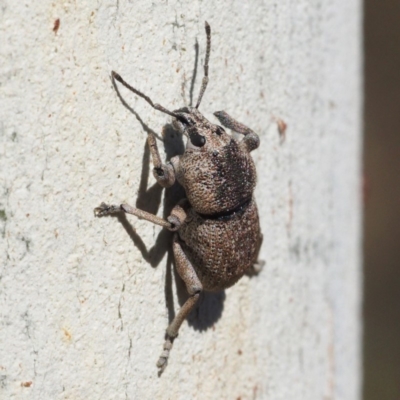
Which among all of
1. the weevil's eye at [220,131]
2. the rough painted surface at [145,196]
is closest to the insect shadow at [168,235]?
the rough painted surface at [145,196]

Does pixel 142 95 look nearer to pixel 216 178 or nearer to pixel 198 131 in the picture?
pixel 198 131

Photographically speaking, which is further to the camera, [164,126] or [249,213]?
[249,213]

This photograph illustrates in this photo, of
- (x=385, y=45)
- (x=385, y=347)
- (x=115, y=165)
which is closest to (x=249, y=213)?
(x=115, y=165)

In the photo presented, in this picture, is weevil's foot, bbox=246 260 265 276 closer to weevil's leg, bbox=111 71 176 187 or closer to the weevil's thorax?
the weevil's thorax

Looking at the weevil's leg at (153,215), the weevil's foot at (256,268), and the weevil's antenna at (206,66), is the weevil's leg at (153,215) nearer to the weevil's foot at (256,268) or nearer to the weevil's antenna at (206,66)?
the weevil's antenna at (206,66)

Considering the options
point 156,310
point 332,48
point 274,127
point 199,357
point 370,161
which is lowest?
point 370,161

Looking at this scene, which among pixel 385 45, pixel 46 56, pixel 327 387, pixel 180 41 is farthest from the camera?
pixel 385 45

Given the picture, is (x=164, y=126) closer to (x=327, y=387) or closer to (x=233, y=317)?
(x=233, y=317)
